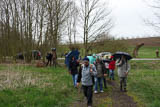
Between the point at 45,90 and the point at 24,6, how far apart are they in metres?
15.0

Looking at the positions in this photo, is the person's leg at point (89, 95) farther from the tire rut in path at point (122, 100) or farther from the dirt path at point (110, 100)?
the tire rut in path at point (122, 100)

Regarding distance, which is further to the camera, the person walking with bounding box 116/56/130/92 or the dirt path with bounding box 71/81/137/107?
the person walking with bounding box 116/56/130/92

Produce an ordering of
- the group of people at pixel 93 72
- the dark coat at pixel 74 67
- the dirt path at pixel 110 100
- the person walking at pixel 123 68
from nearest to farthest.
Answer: the group of people at pixel 93 72
the dirt path at pixel 110 100
the person walking at pixel 123 68
the dark coat at pixel 74 67

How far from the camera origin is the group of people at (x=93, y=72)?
630 centimetres

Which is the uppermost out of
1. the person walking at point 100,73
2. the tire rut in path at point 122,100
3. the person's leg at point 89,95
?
the person walking at point 100,73

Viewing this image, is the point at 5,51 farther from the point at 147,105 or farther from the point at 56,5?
the point at 147,105

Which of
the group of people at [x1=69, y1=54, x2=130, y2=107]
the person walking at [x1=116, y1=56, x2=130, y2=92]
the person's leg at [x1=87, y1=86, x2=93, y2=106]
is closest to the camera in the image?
the person's leg at [x1=87, y1=86, x2=93, y2=106]

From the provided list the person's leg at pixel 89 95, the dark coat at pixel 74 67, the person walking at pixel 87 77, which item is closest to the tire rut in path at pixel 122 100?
the person's leg at pixel 89 95

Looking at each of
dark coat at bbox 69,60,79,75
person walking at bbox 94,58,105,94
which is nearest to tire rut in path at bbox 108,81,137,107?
person walking at bbox 94,58,105,94

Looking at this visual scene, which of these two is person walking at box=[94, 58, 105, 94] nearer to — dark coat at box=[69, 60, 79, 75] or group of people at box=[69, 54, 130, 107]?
group of people at box=[69, 54, 130, 107]

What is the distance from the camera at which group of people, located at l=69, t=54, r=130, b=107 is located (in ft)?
20.7

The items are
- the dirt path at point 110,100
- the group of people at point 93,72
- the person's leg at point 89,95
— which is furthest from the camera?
the dirt path at point 110,100

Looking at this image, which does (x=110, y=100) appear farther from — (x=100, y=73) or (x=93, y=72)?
(x=100, y=73)

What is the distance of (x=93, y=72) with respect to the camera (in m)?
6.30
